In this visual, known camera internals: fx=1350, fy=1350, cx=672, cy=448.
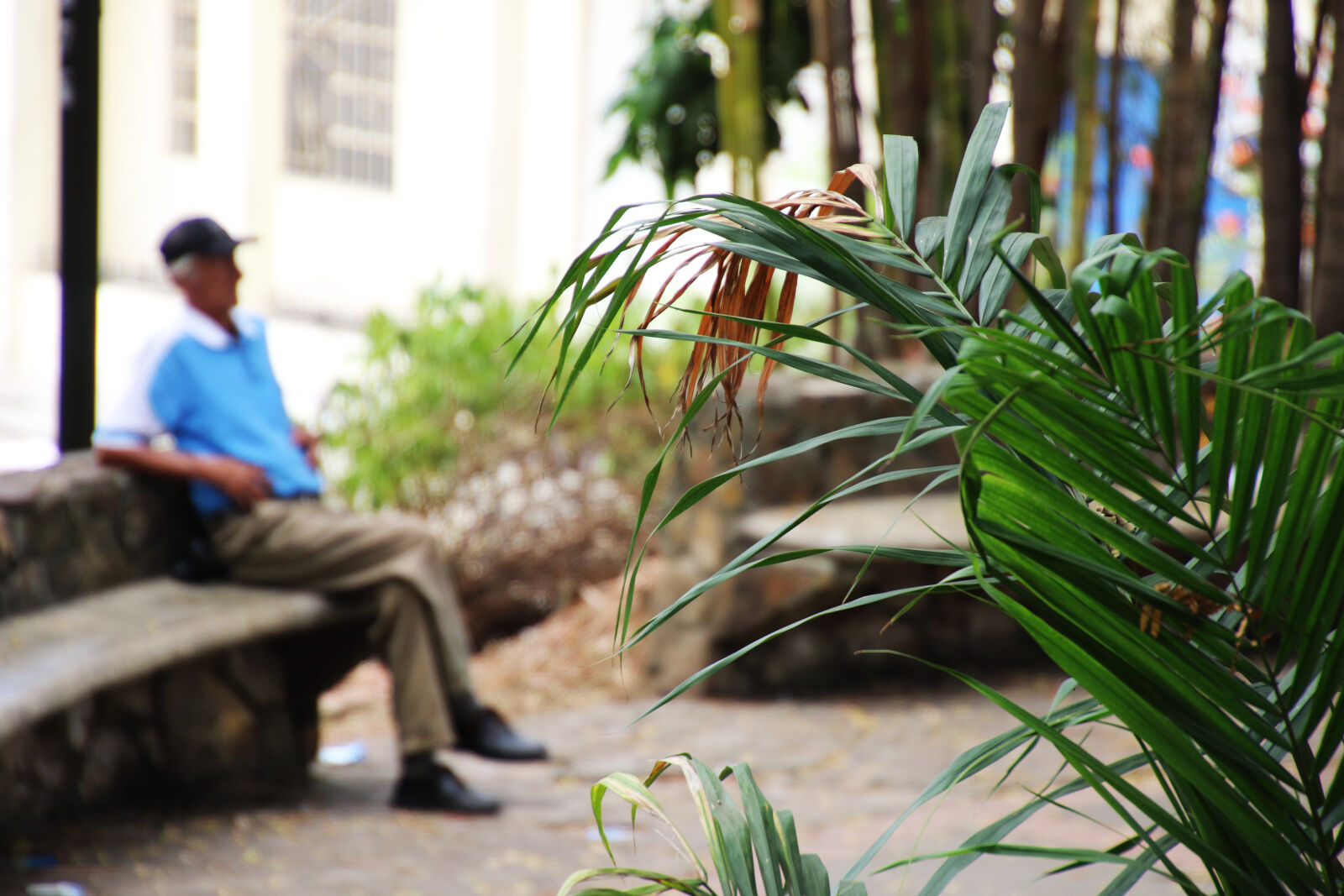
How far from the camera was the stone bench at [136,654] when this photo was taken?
9.07 feet

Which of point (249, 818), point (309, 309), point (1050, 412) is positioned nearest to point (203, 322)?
point (249, 818)

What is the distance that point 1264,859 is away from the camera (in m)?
0.95

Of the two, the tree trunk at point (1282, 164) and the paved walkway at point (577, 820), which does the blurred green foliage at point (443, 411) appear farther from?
the tree trunk at point (1282, 164)

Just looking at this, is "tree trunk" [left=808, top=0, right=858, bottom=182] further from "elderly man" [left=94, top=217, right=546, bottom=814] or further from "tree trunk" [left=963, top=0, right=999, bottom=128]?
"elderly man" [left=94, top=217, right=546, bottom=814]

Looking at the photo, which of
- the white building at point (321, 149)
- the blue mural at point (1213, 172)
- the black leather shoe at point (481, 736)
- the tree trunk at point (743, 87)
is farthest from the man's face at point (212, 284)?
the white building at point (321, 149)

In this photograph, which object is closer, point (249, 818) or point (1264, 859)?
point (1264, 859)

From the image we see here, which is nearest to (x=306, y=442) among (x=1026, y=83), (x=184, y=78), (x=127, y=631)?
(x=127, y=631)

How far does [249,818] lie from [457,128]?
6.53m

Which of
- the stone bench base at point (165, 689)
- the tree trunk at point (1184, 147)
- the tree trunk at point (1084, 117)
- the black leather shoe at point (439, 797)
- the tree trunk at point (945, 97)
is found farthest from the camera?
the tree trunk at point (945, 97)

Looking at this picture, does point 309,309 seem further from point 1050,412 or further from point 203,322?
point 1050,412

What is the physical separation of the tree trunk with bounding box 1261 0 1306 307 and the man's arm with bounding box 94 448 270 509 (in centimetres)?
239

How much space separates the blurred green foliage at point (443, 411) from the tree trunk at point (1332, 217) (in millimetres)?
2625

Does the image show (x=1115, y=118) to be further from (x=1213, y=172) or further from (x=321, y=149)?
(x=321, y=149)

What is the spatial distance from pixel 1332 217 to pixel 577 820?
2.10 m
